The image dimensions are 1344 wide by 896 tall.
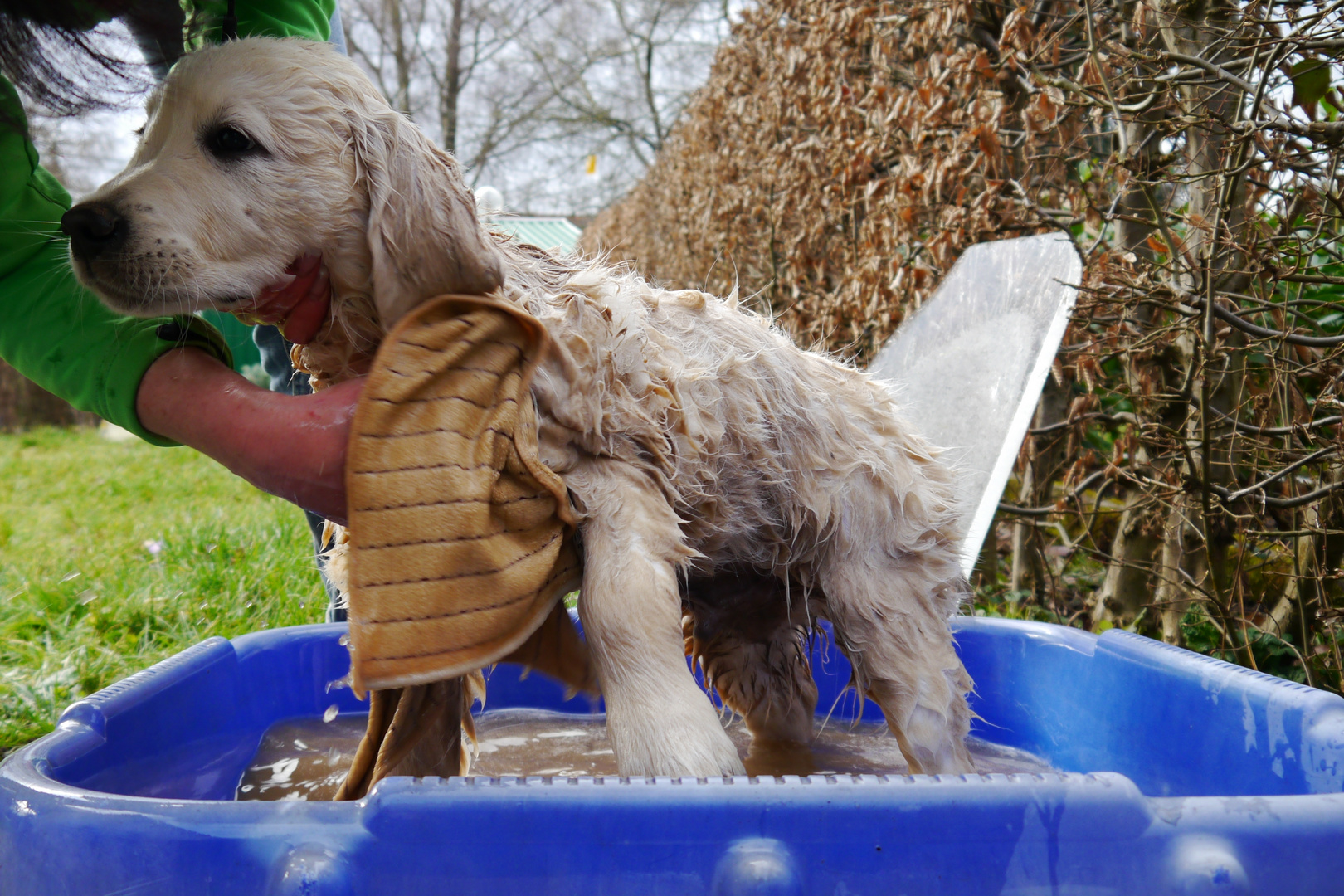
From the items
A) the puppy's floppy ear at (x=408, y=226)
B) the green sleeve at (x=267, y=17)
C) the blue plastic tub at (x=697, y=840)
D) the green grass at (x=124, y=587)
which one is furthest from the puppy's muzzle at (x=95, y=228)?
the green grass at (x=124, y=587)

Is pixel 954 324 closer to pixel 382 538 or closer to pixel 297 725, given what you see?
pixel 382 538

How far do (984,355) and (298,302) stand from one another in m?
1.77

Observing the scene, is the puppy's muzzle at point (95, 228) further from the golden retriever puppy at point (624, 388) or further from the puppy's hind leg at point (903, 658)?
the puppy's hind leg at point (903, 658)

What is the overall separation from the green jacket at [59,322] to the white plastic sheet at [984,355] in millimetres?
1541

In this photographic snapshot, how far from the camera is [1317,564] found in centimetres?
218

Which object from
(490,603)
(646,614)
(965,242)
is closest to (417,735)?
(490,603)

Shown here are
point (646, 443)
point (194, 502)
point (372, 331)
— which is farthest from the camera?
point (194, 502)

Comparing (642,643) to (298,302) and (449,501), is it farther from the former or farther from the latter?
(298,302)

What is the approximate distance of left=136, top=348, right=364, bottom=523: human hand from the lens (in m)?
1.28

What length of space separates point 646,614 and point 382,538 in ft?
1.22

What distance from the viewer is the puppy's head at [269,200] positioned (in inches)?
47.2

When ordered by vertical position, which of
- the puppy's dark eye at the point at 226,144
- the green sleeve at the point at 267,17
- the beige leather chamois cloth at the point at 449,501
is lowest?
the beige leather chamois cloth at the point at 449,501

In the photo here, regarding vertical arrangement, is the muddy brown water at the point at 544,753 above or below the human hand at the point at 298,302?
below

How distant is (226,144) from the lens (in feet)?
4.11
